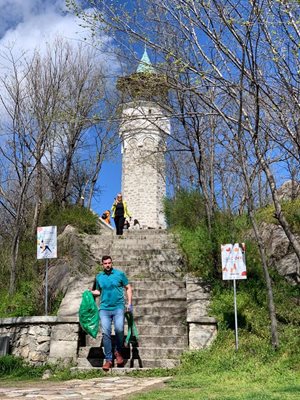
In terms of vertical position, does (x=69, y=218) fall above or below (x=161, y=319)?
above

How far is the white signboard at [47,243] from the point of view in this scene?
9773mm

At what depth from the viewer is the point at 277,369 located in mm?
6824

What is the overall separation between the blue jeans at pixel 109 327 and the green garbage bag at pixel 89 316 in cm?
38

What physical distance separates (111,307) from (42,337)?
69.7 inches

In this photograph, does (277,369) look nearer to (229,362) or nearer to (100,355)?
(229,362)

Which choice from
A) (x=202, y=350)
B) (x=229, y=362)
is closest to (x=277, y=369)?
(x=229, y=362)

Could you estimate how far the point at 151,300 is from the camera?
974 centimetres

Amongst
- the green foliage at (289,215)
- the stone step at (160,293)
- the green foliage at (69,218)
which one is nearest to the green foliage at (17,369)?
the stone step at (160,293)

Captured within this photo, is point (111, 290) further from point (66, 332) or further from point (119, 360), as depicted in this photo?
point (66, 332)

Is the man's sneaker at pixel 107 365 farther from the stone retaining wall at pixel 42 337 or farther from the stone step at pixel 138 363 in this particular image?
the stone retaining wall at pixel 42 337

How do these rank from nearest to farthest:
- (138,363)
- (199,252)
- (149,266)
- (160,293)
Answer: (138,363)
(160,293)
(199,252)
(149,266)

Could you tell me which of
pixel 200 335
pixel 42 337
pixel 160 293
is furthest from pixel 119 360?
pixel 160 293

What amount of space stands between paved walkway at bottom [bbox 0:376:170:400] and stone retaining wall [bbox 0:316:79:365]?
1.29m

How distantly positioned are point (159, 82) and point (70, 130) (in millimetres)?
7508
